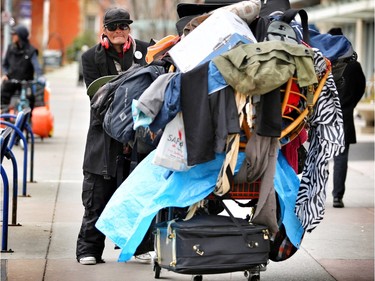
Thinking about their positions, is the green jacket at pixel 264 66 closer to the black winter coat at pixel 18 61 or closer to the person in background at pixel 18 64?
the person in background at pixel 18 64

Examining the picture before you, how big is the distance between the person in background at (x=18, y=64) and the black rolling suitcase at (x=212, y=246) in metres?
11.9

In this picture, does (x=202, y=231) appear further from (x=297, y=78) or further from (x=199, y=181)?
(x=297, y=78)

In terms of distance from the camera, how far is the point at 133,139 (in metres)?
6.71

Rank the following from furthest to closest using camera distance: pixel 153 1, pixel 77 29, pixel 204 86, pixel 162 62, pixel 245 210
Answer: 1. pixel 77 29
2. pixel 153 1
3. pixel 245 210
4. pixel 162 62
5. pixel 204 86

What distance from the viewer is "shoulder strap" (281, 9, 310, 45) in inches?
254

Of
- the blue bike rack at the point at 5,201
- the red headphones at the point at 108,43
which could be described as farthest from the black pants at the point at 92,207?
the red headphones at the point at 108,43

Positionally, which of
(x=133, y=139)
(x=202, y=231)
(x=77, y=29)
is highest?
(x=133, y=139)

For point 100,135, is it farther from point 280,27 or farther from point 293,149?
point 280,27

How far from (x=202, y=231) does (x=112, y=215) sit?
1.96 feet

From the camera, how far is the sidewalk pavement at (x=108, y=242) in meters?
7.62

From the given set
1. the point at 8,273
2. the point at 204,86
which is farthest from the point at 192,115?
the point at 8,273

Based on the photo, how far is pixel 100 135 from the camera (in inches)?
304

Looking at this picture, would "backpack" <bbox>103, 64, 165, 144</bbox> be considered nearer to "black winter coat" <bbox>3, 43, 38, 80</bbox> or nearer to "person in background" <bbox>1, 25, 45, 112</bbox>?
"person in background" <bbox>1, 25, 45, 112</bbox>

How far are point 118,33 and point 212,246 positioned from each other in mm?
2341
